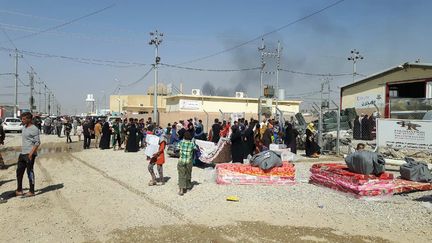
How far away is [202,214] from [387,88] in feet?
83.8

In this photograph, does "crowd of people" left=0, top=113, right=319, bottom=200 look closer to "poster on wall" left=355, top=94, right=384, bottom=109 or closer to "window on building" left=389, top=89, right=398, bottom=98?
"poster on wall" left=355, top=94, right=384, bottom=109

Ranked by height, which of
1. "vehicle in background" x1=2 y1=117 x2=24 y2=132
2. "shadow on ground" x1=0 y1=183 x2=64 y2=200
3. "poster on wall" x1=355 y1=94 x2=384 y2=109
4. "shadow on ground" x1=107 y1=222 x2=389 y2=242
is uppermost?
"poster on wall" x1=355 y1=94 x2=384 y2=109

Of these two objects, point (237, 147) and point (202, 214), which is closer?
point (202, 214)

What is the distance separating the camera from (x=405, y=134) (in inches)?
578

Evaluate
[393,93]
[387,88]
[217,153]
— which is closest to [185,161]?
[217,153]

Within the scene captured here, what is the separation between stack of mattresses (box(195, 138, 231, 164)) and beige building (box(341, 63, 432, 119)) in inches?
432

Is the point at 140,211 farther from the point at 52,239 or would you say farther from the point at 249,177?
the point at 249,177

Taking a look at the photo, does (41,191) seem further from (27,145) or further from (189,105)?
(189,105)

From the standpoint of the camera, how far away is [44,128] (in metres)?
45.8

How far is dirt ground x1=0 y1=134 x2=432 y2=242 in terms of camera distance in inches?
275

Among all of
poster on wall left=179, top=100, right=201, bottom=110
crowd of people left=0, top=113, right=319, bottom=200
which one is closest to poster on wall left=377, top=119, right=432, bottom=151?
crowd of people left=0, top=113, right=319, bottom=200

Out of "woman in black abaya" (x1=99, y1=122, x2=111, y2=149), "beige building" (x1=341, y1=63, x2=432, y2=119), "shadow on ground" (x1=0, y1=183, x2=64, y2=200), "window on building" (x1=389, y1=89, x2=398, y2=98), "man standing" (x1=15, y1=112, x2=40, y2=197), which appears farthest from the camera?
"window on building" (x1=389, y1=89, x2=398, y2=98)

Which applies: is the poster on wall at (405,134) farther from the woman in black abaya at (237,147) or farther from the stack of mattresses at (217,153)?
the stack of mattresses at (217,153)

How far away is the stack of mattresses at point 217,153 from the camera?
15203 mm
